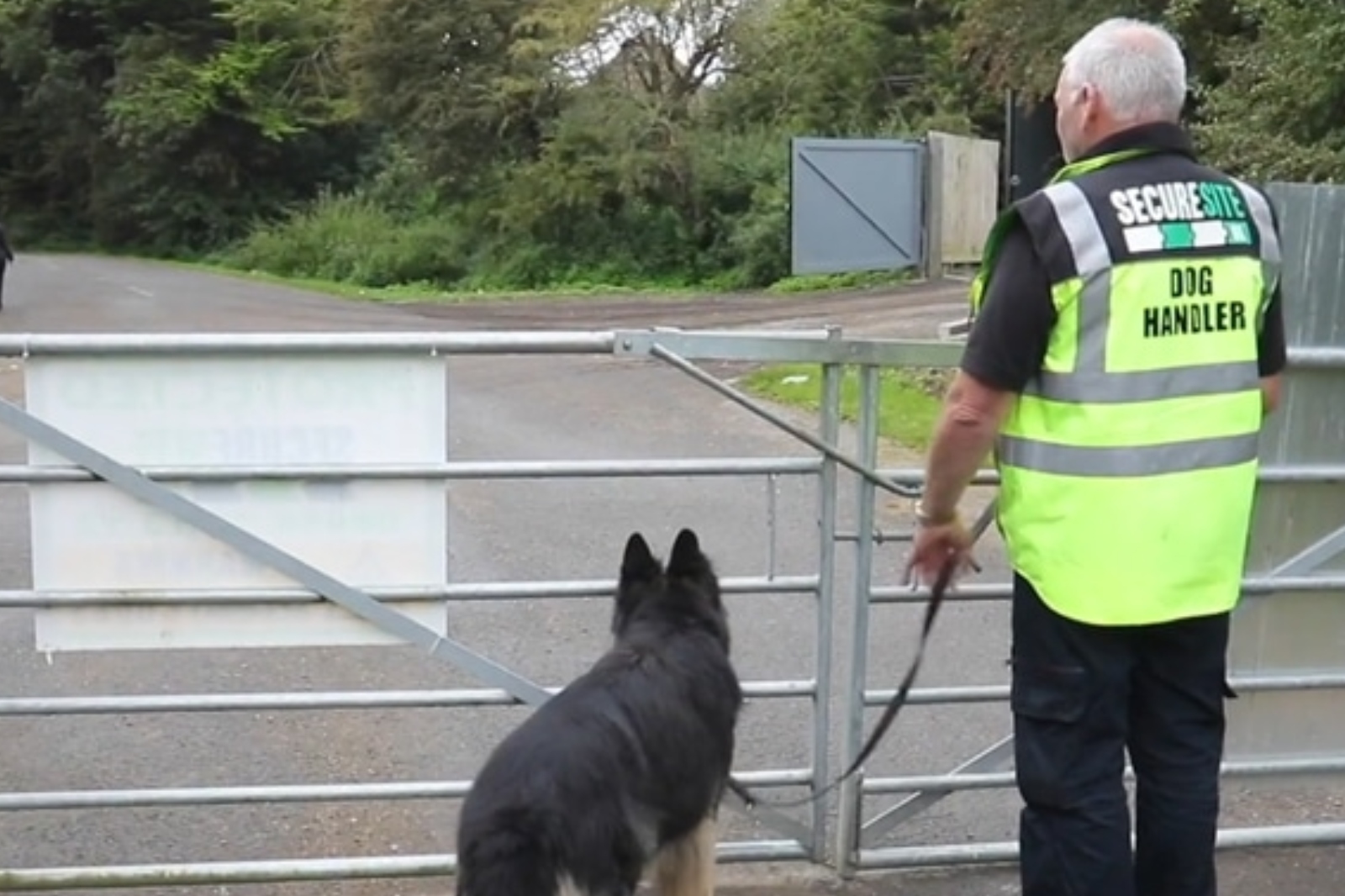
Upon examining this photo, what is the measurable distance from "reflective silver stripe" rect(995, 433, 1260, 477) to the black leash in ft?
1.15

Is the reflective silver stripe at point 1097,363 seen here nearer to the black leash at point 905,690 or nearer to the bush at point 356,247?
the black leash at point 905,690

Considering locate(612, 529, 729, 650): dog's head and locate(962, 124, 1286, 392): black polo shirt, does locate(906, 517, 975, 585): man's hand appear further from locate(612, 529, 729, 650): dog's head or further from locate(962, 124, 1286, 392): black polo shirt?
locate(612, 529, 729, 650): dog's head

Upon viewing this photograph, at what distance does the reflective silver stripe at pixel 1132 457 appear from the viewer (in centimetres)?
327

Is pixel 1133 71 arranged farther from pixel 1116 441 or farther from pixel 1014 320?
pixel 1116 441

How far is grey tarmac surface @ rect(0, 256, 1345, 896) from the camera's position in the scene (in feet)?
16.2

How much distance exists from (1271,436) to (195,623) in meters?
3.07

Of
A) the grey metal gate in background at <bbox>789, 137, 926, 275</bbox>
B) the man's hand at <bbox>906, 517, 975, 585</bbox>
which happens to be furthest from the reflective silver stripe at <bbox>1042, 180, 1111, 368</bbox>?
the grey metal gate in background at <bbox>789, 137, 926, 275</bbox>

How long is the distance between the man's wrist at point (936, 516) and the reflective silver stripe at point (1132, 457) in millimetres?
193

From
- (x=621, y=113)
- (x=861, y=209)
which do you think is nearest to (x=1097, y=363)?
(x=861, y=209)

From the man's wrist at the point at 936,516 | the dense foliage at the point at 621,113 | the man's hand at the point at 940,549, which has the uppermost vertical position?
the dense foliage at the point at 621,113

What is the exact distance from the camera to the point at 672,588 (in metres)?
4.16

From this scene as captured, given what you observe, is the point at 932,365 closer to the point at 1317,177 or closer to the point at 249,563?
the point at 249,563

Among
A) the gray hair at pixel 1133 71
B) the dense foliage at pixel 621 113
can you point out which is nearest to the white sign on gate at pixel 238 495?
the gray hair at pixel 1133 71

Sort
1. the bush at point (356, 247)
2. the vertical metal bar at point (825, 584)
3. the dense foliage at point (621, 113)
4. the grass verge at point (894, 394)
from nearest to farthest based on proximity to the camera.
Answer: the vertical metal bar at point (825, 584)
the grass verge at point (894, 394)
the dense foliage at point (621, 113)
the bush at point (356, 247)
